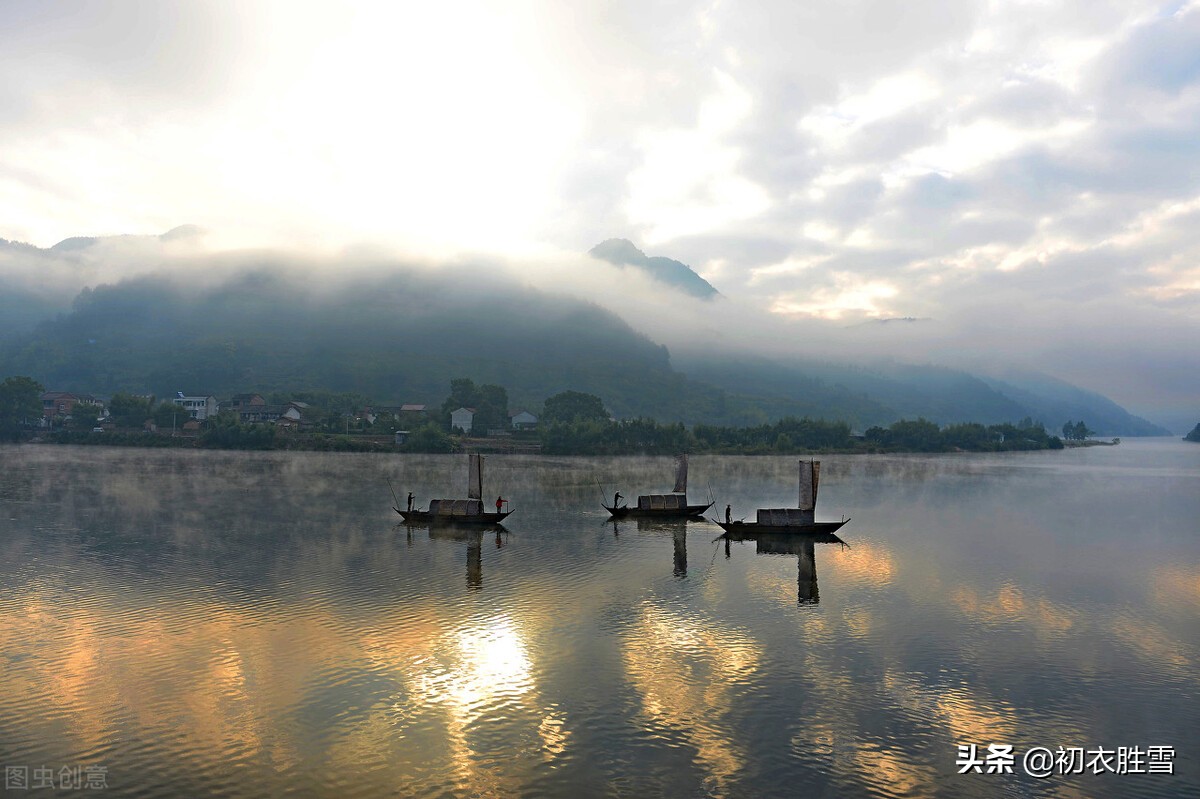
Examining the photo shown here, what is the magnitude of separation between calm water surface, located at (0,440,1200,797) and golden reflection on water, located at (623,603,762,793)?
0.14 meters

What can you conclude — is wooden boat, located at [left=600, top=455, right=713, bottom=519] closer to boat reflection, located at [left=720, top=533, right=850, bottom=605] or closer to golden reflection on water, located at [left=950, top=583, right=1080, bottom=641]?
boat reflection, located at [left=720, top=533, right=850, bottom=605]

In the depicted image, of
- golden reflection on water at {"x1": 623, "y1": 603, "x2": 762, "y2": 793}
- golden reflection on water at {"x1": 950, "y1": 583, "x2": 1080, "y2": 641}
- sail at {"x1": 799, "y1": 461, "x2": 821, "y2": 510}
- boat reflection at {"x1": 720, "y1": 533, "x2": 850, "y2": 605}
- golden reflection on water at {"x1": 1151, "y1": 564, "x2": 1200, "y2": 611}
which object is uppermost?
sail at {"x1": 799, "y1": 461, "x2": 821, "y2": 510}

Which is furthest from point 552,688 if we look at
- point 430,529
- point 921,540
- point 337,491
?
point 337,491

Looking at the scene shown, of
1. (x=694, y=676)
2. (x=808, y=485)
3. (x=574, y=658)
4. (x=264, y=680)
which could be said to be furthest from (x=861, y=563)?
(x=264, y=680)

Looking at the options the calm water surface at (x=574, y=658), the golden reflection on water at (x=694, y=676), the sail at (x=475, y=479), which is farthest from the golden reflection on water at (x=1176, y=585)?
the sail at (x=475, y=479)

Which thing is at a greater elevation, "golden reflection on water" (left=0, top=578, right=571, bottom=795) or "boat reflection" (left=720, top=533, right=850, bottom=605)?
"golden reflection on water" (left=0, top=578, right=571, bottom=795)

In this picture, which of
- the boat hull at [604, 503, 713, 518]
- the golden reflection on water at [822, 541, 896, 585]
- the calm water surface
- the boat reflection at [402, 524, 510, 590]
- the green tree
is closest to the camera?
the calm water surface

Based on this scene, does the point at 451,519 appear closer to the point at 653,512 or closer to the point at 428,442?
the point at 653,512

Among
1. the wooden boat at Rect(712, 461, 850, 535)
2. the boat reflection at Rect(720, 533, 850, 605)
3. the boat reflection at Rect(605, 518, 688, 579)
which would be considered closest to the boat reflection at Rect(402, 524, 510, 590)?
the boat reflection at Rect(605, 518, 688, 579)

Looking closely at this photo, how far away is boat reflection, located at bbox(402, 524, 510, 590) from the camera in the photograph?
152 feet

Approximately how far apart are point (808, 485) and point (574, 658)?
38.6 meters

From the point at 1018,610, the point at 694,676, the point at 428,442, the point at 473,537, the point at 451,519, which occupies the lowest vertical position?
the point at 1018,610

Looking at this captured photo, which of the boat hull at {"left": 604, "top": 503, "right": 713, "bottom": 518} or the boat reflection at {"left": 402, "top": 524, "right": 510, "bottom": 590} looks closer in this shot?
the boat reflection at {"left": 402, "top": 524, "right": 510, "bottom": 590}

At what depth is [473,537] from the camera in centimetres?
5803
